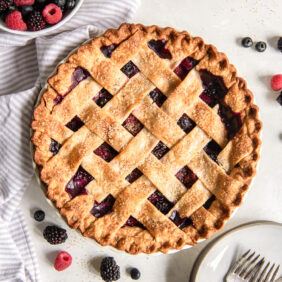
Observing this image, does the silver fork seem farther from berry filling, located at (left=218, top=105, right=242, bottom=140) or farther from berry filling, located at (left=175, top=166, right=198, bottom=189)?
berry filling, located at (left=218, top=105, right=242, bottom=140)

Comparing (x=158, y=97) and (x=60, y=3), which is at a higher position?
(x=60, y=3)

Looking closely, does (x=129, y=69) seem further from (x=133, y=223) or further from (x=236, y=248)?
(x=236, y=248)

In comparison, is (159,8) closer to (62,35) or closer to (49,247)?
(62,35)

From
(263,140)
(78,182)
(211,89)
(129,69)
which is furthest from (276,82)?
(78,182)

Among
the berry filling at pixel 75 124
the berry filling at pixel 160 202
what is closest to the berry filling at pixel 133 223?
the berry filling at pixel 160 202

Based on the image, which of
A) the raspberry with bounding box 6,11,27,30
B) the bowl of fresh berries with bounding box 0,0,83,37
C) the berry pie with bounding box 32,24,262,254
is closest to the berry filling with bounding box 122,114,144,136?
the berry pie with bounding box 32,24,262,254

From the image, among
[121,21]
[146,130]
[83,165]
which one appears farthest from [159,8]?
[83,165]
